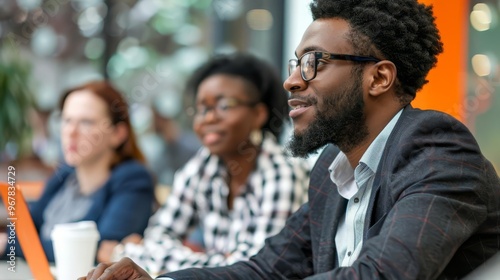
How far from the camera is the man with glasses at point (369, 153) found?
142 centimetres

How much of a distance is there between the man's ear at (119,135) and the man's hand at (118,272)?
1692 millimetres

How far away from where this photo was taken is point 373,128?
168 cm

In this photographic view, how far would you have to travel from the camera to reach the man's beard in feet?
5.48

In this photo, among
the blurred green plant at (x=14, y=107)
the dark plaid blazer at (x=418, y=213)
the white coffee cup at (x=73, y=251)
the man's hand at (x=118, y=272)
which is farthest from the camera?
the blurred green plant at (x=14, y=107)

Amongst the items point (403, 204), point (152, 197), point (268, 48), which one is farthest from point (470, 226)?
point (268, 48)

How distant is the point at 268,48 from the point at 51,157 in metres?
1.59

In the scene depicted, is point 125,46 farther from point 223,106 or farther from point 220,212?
point 220,212

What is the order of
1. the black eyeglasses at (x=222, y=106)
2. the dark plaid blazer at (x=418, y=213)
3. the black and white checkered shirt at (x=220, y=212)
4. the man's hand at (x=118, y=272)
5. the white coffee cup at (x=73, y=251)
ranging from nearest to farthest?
the dark plaid blazer at (x=418, y=213)
the man's hand at (x=118, y=272)
the white coffee cup at (x=73, y=251)
the black and white checkered shirt at (x=220, y=212)
the black eyeglasses at (x=222, y=106)

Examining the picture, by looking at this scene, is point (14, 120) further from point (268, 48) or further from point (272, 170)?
point (272, 170)

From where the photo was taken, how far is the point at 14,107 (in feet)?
15.5

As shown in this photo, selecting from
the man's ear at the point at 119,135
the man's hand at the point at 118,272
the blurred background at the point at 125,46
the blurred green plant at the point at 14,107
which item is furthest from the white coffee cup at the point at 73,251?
the blurred background at the point at 125,46

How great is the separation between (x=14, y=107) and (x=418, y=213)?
3.82 metres

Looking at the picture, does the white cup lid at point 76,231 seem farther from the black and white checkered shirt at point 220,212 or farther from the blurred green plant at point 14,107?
the blurred green plant at point 14,107

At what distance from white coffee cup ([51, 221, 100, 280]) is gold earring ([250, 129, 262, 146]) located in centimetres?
108
